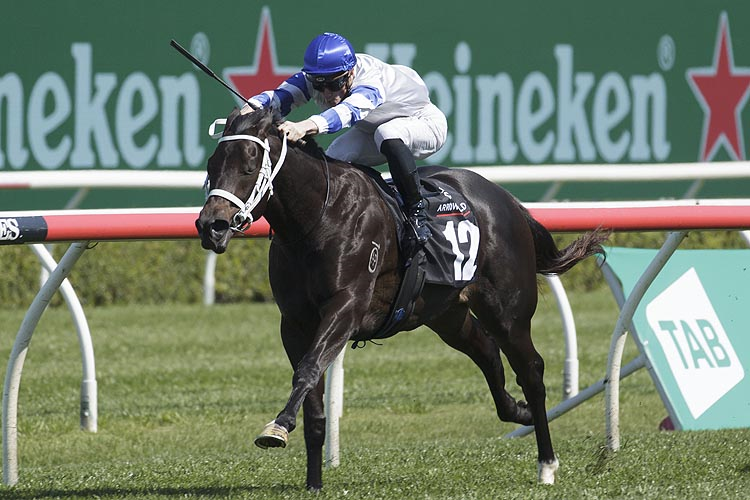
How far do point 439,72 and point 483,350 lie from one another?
4647 mm

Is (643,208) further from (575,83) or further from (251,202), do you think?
(575,83)

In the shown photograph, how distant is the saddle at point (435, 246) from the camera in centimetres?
454

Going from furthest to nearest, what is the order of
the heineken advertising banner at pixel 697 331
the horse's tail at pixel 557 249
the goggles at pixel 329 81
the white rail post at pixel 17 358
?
the heineken advertising banner at pixel 697 331
the horse's tail at pixel 557 249
the white rail post at pixel 17 358
the goggles at pixel 329 81

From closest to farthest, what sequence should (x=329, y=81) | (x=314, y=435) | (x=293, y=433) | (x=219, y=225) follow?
(x=219, y=225), (x=329, y=81), (x=314, y=435), (x=293, y=433)

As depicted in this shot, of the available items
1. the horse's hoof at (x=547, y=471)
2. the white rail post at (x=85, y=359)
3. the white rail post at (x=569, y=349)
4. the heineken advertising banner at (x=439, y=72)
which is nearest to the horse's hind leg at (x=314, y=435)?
the horse's hoof at (x=547, y=471)

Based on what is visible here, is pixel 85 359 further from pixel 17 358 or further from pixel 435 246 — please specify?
pixel 435 246

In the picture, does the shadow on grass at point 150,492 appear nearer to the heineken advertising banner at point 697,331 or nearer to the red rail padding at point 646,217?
the red rail padding at point 646,217

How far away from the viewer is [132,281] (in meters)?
10.6

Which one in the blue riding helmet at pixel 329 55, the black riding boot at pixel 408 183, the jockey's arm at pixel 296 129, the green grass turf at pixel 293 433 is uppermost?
the blue riding helmet at pixel 329 55

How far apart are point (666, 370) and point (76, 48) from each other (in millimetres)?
4775

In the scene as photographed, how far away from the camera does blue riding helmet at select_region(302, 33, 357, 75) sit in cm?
438

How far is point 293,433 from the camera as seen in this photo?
670cm

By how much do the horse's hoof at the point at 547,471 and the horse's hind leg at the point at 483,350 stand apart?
1.16 ft

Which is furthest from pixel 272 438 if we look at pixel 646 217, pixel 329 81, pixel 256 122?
pixel 646 217
